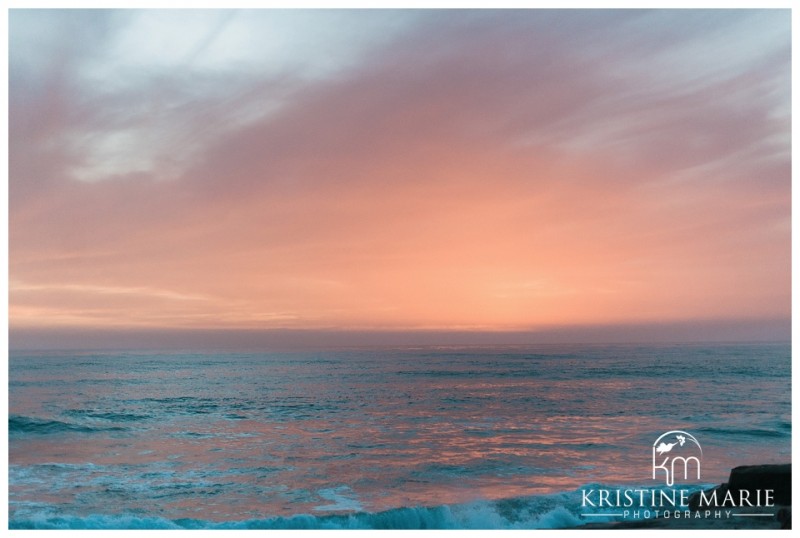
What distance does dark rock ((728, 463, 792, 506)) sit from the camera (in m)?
6.75

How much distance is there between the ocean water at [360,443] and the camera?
24.6 ft

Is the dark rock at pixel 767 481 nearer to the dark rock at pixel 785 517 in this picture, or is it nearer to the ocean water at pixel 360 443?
the dark rock at pixel 785 517

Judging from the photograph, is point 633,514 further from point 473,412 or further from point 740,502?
point 473,412

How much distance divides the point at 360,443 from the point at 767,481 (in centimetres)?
653

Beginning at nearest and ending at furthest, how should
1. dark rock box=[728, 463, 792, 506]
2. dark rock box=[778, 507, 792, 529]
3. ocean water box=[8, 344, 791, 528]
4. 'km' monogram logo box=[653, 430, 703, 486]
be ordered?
dark rock box=[778, 507, 792, 529], dark rock box=[728, 463, 792, 506], ocean water box=[8, 344, 791, 528], 'km' monogram logo box=[653, 430, 703, 486]

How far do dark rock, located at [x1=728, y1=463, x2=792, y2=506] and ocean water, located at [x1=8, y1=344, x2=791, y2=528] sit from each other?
824mm

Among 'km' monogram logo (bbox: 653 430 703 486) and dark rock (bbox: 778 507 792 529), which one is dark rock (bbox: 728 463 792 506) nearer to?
dark rock (bbox: 778 507 792 529)

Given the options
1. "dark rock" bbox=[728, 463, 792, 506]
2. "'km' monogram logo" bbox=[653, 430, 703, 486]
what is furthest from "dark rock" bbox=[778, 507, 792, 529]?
"'km' monogram logo" bbox=[653, 430, 703, 486]

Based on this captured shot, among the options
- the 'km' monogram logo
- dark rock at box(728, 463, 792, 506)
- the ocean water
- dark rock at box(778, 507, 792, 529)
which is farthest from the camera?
the 'km' monogram logo

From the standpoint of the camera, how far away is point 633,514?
21.8ft

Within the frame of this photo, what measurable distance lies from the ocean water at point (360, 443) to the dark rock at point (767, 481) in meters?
0.82

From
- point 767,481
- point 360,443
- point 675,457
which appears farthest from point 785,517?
point 360,443

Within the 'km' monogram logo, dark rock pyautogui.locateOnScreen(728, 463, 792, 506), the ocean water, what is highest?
dark rock pyautogui.locateOnScreen(728, 463, 792, 506)
